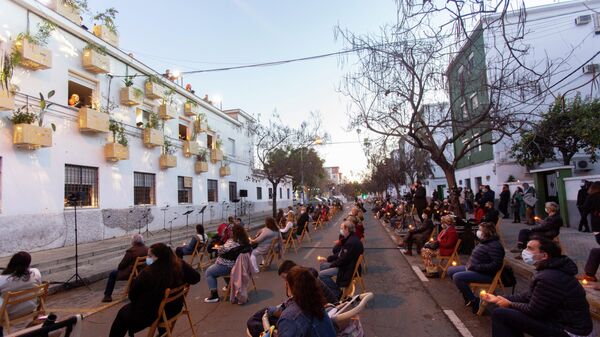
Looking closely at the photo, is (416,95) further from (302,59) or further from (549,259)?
(549,259)

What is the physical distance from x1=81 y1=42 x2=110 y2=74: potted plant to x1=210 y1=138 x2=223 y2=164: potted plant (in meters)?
9.92

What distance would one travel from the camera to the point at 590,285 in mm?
5832

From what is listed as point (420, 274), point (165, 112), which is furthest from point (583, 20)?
point (165, 112)

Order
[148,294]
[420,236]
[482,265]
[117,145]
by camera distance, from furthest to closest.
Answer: [117,145] < [420,236] < [482,265] < [148,294]

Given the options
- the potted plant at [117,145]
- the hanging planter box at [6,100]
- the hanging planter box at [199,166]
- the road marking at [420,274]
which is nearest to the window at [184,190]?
the hanging planter box at [199,166]

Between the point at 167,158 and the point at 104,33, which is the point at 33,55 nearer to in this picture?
the point at 104,33

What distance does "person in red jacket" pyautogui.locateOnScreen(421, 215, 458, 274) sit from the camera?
23.8 feet

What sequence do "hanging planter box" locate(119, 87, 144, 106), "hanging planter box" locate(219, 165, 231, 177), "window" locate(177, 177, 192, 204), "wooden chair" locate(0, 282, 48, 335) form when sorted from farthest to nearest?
1. "hanging planter box" locate(219, 165, 231, 177)
2. "window" locate(177, 177, 192, 204)
3. "hanging planter box" locate(119, 87, 144, 106)
4. "wooden chair" locate(0, 282, 48, 335)

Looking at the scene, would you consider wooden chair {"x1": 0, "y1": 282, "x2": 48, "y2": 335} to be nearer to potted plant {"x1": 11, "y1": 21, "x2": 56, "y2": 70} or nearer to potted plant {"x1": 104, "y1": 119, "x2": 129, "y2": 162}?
potted plant {"x1": 11, "y1": 21, "x2": 56, "y2": 70}

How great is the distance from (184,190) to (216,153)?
412cm

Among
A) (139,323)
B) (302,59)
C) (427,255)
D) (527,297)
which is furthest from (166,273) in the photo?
(302,59)

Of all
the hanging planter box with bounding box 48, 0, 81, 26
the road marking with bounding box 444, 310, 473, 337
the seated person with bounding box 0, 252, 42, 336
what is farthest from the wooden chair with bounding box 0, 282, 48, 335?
the hanging planter box with bounding box 48, 0, 81, 26

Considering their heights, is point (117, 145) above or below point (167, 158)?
above

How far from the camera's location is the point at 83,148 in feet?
42.4
